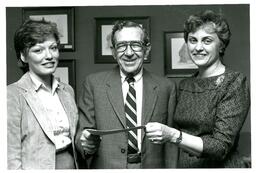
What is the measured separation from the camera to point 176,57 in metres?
1.96

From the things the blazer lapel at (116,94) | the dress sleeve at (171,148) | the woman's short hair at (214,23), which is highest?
the woman's short hair at (214,23)

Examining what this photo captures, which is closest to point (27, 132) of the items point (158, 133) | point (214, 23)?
point (158, 133)

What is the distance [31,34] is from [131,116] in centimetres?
52

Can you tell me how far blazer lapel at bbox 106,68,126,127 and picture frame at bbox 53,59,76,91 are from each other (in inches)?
17.9

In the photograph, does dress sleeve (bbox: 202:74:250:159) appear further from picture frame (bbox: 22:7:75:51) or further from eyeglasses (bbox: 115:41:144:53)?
picture frame (bbox: 22:7:75:51)

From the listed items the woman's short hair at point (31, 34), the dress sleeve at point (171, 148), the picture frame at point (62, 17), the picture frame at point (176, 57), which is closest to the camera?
the woman's short hair at point (31, 34)

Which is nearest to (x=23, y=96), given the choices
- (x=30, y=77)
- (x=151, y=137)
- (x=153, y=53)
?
(x=30, y=77)

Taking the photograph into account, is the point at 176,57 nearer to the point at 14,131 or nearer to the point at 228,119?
the point at 228,119

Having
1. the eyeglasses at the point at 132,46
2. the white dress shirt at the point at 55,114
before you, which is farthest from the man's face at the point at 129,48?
the white dress shirt at the point at 55,114

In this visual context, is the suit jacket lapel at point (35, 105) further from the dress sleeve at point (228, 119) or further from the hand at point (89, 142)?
the dress sleeve at point (228, 119)

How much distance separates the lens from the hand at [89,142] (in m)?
1.45

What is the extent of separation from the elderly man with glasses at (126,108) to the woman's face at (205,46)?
0.17 m

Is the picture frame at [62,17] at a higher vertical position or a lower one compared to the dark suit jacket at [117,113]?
higher
